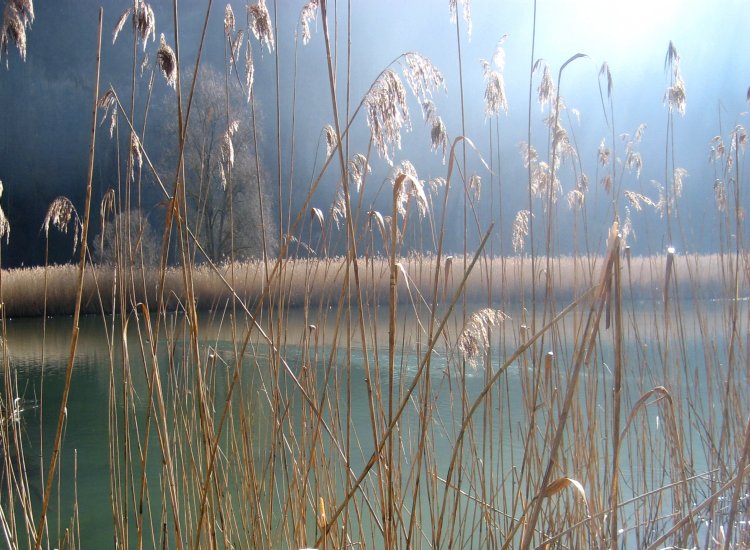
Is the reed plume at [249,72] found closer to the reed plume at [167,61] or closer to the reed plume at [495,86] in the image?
the reed plume at [167,61]

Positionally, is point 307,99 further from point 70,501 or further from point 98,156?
point 70,501

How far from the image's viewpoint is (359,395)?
428 centimetres

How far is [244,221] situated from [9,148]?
34.7ft

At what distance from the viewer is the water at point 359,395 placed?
59.5 inches

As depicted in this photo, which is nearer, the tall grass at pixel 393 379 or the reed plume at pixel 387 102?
the tall grass at pixel 393 379

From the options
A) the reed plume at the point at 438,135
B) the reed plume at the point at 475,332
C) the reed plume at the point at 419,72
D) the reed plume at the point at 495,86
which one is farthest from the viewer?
the reed plume at the point at 495,86

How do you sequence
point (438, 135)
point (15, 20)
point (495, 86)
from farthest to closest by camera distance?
point (495, 86)
point (438, 135)
point (15, 20)

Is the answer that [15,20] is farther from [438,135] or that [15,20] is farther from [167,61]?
[438,135]

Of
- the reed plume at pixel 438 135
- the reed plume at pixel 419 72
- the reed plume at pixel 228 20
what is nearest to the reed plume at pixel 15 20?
the reed plume at pixel 228 20

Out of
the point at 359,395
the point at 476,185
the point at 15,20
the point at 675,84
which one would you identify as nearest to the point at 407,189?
the point at 15,20

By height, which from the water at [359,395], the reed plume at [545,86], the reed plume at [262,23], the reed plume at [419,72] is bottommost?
the water at [359,395]

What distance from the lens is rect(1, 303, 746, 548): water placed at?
151 centimetres

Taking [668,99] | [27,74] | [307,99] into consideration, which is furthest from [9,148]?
[668,99]

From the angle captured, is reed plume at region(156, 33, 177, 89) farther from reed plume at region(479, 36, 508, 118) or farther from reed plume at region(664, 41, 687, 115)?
reed plume at region(664, 41, 687, 115)
